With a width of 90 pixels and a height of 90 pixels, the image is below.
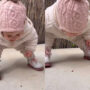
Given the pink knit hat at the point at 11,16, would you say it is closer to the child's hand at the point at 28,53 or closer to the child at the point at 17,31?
the child at the point at 17,31

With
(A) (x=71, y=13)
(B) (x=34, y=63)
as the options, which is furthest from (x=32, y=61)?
(A) (x=71, y=13)

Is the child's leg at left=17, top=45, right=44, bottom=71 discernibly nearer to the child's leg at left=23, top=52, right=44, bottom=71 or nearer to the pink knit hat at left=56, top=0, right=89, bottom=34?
the child's leg at left=23, top=52, right=44, bottom=71

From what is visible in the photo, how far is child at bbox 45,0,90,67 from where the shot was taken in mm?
540

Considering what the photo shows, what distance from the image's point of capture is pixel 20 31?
57cm

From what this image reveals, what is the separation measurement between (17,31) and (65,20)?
0.11 metres

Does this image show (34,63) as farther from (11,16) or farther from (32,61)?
(11,16)

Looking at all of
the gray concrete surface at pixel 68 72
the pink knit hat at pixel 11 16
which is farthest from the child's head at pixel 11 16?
the gray concrete surface at pixel 68 72

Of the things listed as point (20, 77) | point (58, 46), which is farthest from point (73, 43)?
point (20, 77)

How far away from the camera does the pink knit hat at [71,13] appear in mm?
539

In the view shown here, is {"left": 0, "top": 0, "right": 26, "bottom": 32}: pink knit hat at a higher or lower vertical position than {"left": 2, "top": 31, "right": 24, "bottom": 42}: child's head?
higher

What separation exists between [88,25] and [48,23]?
12 centimetres

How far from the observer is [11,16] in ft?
1.76

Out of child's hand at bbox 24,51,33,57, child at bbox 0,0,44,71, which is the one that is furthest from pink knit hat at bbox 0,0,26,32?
child's hand at bbox 24,51,33,57

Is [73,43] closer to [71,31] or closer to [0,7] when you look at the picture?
[71,31]
